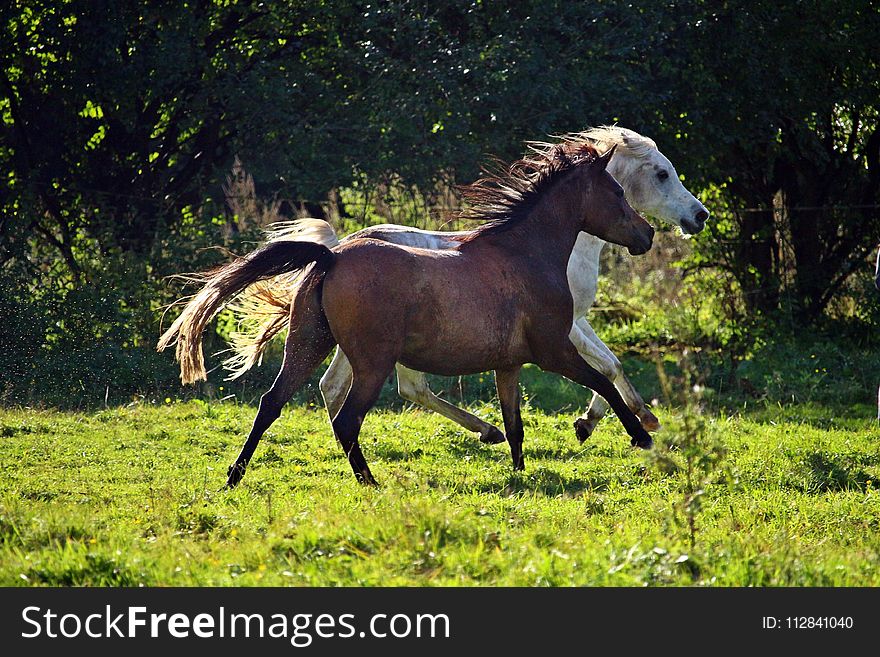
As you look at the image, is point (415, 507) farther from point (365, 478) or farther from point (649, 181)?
point (649, 181)

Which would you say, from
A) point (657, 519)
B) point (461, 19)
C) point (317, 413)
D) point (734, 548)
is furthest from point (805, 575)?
point (461, 19)

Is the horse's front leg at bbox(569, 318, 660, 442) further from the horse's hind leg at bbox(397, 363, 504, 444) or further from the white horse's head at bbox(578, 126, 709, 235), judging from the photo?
the white horse's head at bbox(578, 126, 709, 235)

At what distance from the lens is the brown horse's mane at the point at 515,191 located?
754 centimetres

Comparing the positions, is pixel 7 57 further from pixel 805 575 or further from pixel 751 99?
pixel 805 575

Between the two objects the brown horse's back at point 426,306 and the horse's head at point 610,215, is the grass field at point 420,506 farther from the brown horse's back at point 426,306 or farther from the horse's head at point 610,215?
the horse's head at point 610,215

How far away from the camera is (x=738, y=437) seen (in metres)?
9.27

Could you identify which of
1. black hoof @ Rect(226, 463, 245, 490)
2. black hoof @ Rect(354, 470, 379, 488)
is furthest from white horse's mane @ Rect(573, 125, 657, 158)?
black hoof @ Rect(226, 463, 245, 490)

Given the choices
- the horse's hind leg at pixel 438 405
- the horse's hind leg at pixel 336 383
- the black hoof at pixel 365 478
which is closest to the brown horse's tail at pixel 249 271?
the black hoof at pixel 365 478

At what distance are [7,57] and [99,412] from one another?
4.88m

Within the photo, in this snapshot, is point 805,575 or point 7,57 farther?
point 7,57

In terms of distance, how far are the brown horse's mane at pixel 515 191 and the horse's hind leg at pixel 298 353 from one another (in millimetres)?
1266

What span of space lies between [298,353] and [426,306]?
31.7 inches

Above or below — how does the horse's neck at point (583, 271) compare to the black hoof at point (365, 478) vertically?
above

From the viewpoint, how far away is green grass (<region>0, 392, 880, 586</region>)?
15.6 feet
